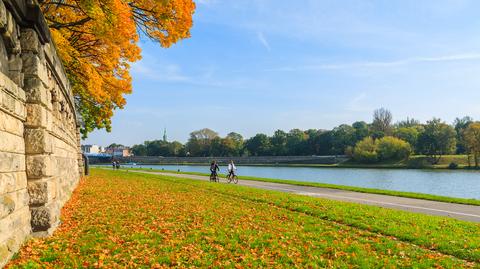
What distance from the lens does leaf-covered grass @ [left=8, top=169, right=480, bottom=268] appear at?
7035 mm

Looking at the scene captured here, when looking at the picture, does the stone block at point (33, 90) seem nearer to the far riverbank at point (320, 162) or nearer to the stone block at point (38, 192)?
the stone block at point (38, 192)

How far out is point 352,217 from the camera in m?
12.1

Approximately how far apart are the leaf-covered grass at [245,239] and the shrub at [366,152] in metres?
95.7

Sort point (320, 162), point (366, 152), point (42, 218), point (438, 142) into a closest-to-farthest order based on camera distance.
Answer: point (42, 218) → point (438, 142) → point (366, 152) → point (320, 162)

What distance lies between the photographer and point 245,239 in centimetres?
873

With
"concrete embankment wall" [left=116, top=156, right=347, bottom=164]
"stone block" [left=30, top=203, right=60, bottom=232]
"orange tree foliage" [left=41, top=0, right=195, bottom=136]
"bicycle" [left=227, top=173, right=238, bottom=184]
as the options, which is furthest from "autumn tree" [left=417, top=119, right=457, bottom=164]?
"stone block" [left=30, top=203, right=60, bottom=232]

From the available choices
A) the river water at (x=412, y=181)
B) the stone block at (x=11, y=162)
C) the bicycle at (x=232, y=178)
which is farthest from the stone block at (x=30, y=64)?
the river water at (x=412, y=181)

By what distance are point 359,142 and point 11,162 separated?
113596 mm

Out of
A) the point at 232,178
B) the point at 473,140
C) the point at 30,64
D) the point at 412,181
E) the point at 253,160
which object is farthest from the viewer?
the point at 253,160

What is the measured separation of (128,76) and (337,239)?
16.1 meters

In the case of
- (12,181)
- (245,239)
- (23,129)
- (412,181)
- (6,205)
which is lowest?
(412,181)

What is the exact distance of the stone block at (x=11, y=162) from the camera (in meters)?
6.11

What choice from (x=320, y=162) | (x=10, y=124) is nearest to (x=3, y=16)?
(x=10, y=124)

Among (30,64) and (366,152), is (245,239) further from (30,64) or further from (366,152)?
(366,152)
